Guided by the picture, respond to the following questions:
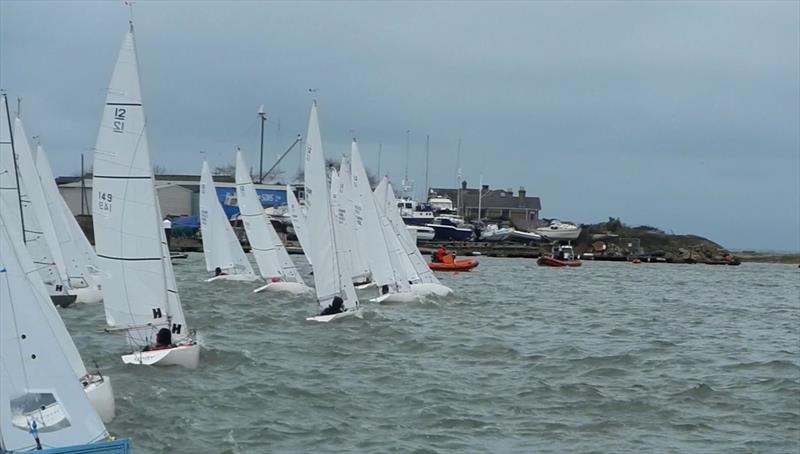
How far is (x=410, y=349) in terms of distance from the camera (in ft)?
87.7

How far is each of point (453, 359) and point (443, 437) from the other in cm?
846

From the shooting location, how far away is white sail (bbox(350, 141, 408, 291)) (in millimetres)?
38469

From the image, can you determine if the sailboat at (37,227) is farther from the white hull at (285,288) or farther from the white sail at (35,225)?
the white hull at (285,288)

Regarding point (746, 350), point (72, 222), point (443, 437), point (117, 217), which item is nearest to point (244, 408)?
point (443, 437)

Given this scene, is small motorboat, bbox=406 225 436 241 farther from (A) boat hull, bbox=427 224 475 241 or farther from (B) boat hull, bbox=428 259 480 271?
(B) boat hull, bbox=428 259 480 271

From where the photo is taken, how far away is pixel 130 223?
2211 centimetres

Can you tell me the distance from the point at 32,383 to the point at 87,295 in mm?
24292

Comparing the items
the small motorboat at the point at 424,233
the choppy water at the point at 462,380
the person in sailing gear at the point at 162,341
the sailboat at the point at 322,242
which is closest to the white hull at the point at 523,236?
the small motorboat at the point at 424,233

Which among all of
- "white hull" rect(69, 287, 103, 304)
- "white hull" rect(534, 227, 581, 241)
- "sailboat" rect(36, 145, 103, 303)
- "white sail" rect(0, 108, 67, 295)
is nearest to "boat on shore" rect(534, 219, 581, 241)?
"white hull" rect(534, 227, 581, 241)

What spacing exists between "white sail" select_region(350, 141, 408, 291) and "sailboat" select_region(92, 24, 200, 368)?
16.5 m

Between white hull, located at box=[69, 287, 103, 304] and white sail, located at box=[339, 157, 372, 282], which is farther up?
white sail, located at box=[339, 157, 372, 282]

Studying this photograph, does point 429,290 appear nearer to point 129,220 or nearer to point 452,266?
point 129,220

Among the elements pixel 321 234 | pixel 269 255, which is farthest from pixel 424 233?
pixel 321 234

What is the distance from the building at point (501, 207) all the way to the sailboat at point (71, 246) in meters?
85.6
